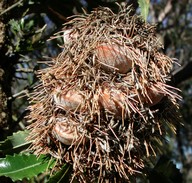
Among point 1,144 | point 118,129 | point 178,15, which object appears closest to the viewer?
point 118,129

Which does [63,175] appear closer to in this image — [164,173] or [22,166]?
[22,166]

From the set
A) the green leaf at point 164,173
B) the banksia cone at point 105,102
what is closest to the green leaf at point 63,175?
the banksia cone at point 105,102

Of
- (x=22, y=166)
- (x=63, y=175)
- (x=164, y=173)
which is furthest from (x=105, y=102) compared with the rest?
(x=164, y=173)

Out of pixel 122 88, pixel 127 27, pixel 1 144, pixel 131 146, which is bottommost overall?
pixel 1 144

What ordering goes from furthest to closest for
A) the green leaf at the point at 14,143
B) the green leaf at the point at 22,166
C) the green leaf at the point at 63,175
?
the green leaf at the point at 14,143
the green leaf at the point at 22,166
the green leaf at the point at 63,175

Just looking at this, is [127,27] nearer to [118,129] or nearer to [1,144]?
[118,129]

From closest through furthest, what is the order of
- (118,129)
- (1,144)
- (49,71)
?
1. (118,129)
2. (49,71)
3. (1,144)

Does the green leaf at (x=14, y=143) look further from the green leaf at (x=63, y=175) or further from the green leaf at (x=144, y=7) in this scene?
the green leaf at (x=144, y=7)

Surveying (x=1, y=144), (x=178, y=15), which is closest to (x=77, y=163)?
(x=1, y=144)
